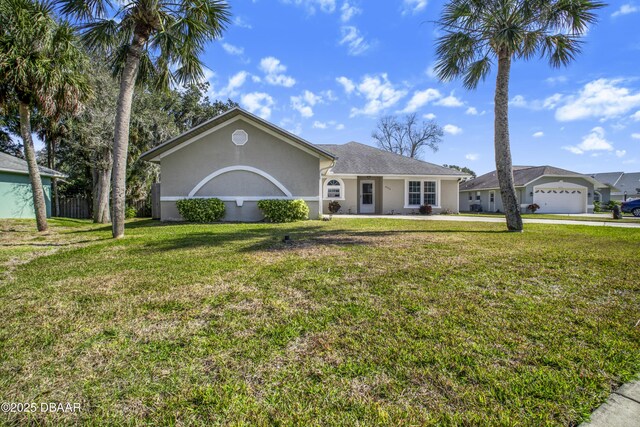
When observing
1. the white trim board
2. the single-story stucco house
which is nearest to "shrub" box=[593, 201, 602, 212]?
the single-story stucco house

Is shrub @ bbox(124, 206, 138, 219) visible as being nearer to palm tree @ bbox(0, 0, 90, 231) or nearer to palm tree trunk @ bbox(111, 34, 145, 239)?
palm tree @ bbox(0, 0, 90, 231)

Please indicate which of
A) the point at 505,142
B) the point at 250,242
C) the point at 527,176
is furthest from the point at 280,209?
the point at 527,176

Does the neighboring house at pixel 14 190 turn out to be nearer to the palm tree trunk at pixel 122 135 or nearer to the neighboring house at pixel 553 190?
the palm tree trunk at pixel 122 135

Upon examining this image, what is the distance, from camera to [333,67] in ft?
60.4

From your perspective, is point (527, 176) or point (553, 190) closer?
point (553, 190)

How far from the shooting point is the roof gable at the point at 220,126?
1317cm

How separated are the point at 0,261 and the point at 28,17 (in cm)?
827

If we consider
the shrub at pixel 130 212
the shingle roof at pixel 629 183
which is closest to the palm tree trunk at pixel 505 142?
the shrub at pixel 130 212

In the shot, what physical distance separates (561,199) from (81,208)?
39745 mm

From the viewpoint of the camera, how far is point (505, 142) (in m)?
10.7

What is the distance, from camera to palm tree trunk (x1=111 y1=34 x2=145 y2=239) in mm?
8562

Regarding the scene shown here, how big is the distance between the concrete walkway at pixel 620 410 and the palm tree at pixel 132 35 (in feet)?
33.3

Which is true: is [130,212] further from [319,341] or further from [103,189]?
[319,341]

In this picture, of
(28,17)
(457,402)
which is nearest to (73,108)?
(28,17)
